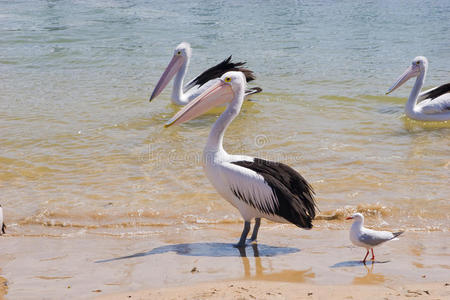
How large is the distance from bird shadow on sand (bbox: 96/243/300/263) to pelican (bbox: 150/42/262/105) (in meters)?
4.05

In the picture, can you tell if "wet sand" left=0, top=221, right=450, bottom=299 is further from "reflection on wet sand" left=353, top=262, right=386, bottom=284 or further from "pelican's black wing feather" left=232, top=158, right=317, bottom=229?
"pelican's black wing feather" left=232, top=158, right=317, bottom=229

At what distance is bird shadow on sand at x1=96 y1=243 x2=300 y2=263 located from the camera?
12.0 feet

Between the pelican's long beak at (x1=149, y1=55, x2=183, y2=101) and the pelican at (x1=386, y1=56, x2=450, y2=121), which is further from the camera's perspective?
the pelican's long beak at (x1=149, y1=55, x2=183, y2=101)

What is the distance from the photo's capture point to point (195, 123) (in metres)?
7.30

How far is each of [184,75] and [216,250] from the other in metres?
4.71

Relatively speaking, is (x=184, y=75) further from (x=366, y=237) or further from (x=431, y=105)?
(x=366, y=237)

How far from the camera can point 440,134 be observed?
6730mm

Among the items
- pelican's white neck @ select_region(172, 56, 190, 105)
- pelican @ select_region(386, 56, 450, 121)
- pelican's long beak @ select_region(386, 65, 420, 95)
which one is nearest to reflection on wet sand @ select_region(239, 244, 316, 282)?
pelican @ select_region(386, 56, 450, 121)

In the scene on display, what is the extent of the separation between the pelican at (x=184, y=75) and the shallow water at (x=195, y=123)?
0.27 m

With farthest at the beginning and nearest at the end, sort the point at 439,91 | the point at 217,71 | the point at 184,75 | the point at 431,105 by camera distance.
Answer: the point at 184,75 → the point at 217,71 → the point at 439,91 → the point at 431,105

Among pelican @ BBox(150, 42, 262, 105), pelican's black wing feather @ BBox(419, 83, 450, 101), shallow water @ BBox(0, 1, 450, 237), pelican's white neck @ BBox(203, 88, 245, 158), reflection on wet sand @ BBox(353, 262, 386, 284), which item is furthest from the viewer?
pelican @ BBox(150, 42, 262, 105)

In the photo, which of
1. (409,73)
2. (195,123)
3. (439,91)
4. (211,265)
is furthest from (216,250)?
(409,73)

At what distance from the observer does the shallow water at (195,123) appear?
4.59 metres

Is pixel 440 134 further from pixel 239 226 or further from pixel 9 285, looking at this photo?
pixel 9 285
